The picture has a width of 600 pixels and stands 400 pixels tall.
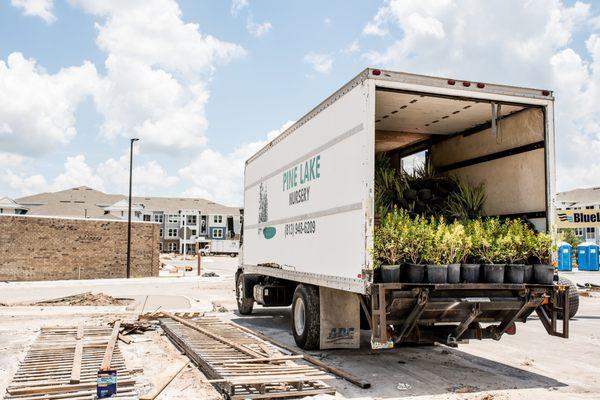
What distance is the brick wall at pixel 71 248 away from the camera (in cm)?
2897

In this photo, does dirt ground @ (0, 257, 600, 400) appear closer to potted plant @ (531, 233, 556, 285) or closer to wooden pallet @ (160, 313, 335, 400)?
wooden pallet @ (160, 313, 335, 400)

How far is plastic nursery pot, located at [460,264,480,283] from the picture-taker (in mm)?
7320

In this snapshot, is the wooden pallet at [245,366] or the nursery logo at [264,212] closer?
the wooden pallet at [245,366]

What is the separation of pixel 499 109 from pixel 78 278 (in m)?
27.5

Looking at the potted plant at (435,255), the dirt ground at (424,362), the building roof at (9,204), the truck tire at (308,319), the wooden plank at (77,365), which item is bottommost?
the dirt ground at (424,362)

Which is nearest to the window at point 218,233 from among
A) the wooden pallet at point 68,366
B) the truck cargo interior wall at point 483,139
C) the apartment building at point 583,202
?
the apartment building at point 583,202

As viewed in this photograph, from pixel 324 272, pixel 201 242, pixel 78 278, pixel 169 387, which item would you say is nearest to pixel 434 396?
pixel 324 272

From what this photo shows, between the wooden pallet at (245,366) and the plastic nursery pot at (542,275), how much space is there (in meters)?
3.16

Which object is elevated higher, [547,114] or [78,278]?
[547,114]

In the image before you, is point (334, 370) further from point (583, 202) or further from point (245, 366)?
point (583, 202)

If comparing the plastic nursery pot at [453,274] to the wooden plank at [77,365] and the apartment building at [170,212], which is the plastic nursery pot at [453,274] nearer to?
the wooden plank at [77,365]

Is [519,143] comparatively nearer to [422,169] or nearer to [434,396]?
[422,169]

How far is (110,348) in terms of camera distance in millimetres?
8883

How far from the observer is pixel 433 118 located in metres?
9.38
